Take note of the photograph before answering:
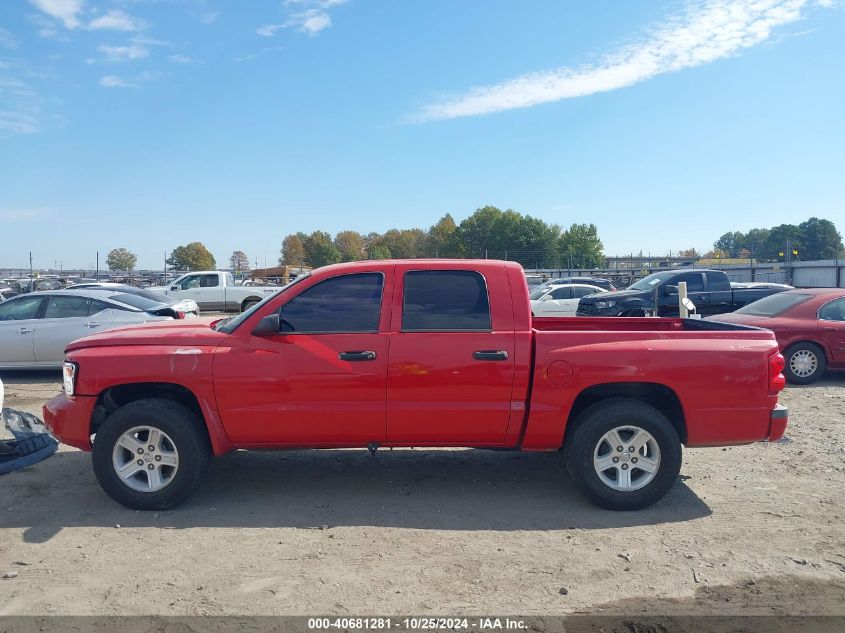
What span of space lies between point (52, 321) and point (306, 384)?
749cm

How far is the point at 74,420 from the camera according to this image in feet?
16.2

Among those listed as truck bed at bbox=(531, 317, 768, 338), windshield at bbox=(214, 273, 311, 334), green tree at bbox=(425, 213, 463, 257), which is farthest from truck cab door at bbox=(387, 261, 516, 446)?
green tree at bbox=(425, 213, 463, 257)

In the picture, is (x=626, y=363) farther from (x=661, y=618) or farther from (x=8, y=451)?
(x=8, y=451)

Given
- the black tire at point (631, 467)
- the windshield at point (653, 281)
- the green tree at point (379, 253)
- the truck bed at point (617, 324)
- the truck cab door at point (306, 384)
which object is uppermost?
the green tree at point (379, 253)

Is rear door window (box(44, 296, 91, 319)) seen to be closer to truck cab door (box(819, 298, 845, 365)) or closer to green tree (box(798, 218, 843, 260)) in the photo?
truck cab door (box(819, 298, 845, 365))

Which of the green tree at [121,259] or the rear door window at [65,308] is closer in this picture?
the rear door window at [65,308]

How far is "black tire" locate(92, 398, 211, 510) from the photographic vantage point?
15.7 feet

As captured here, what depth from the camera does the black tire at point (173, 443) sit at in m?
4.78

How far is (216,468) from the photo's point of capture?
19.4 ft

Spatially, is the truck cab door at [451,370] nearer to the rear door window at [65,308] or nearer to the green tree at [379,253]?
the rear door window at [65,308]

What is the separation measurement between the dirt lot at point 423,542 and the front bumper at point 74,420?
0.51m

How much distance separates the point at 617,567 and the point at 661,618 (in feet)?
1.84

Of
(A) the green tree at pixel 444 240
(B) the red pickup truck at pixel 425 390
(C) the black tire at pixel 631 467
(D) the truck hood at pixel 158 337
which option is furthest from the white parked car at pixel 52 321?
→ (A) the green tree at pixel 444 240

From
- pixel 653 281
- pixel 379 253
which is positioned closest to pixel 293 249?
pixel 379 253
